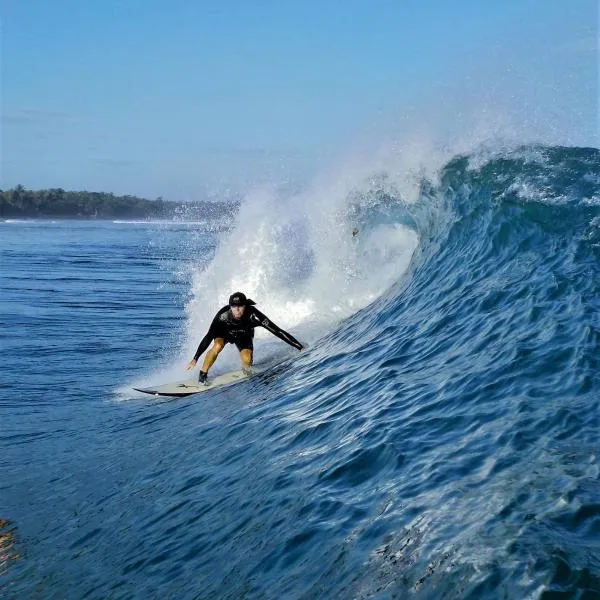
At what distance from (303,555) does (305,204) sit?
14.7 meters

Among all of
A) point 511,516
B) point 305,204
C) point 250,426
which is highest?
point 305,204

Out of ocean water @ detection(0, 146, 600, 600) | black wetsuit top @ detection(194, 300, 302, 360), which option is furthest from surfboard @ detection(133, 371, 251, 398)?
black wetsuit top @ detection(194, 300, 302, 360)

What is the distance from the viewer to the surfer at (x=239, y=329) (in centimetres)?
1252

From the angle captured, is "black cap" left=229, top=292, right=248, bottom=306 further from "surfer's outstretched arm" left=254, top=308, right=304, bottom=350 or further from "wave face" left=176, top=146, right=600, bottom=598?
"wave face" left=176, top=146, right=600, bottom=598

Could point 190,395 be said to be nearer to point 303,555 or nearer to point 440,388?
point 440,388

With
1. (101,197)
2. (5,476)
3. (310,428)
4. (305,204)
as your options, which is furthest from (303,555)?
(101,197)

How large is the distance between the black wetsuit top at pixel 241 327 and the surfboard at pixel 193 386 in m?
0.51

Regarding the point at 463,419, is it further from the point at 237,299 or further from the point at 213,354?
the point at 213,354

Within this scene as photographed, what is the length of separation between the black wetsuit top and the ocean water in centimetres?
67

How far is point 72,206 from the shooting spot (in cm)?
12912

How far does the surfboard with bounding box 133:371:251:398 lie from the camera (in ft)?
39.8

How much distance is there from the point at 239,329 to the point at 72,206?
122 metres

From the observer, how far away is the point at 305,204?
19328 millimetres

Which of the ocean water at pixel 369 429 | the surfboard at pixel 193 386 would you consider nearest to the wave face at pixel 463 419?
the ocean water at pixel 369 429
